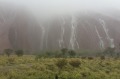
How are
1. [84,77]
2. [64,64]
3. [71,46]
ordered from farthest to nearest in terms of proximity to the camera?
[71,46] < [64,64] < [84,77]

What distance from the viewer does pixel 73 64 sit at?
5194cm

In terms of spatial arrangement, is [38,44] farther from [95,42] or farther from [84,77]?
[84,77]

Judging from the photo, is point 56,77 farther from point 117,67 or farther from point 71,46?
point 71,46

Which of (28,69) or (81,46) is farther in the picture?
(81,46)

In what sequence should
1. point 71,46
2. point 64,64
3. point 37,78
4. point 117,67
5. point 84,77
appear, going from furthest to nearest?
point 71,46 → point 117,67 → point 64,64 → point 84,77 → point 37,78

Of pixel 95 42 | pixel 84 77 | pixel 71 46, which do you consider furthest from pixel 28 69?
pixel 95 42

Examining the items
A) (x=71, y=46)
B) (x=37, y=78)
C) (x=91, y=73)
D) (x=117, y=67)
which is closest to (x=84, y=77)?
(x=91, y=73)

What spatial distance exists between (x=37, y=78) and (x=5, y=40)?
160 metres

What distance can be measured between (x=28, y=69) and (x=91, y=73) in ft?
34.3

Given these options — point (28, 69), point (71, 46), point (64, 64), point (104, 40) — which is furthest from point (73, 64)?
point (104, 40)

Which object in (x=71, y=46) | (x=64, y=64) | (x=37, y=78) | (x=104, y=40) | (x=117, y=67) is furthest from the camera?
(x=104, y=40)

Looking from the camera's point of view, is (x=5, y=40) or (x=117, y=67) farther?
(x=5, y=40)

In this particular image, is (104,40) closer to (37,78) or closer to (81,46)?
(81,46)

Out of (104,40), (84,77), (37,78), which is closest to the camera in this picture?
(37,78)
